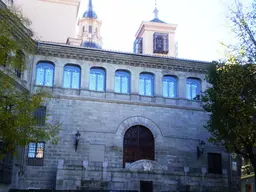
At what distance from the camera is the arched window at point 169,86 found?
29094mm

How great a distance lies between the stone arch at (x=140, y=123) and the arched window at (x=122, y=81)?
2.20 metres

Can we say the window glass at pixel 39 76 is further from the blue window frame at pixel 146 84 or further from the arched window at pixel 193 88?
the arched window at pixel 193 88

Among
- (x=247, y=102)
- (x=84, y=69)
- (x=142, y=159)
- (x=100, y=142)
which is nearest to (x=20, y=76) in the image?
(x=84, y=69)

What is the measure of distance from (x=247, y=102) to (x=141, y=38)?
2921 cm

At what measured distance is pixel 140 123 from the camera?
27641 millimetres

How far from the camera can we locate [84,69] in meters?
27.7

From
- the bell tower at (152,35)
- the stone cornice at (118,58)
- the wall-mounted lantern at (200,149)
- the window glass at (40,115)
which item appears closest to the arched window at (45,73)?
the stone cornice at (118,58)

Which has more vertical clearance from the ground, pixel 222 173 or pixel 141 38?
pixel 141 38

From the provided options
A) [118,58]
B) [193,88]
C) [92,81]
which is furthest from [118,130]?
[193,88]

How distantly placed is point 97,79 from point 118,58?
2168 millimetres

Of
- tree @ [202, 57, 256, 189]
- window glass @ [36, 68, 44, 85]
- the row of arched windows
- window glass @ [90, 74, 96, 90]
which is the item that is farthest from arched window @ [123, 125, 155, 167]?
tree @ [202, 57, 256, 189]

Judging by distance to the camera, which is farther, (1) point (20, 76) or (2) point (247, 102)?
(1) point (20, 76)

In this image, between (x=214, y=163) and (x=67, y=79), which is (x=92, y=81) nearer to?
(x=67, y=79)

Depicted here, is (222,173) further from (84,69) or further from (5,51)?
(5,51)
